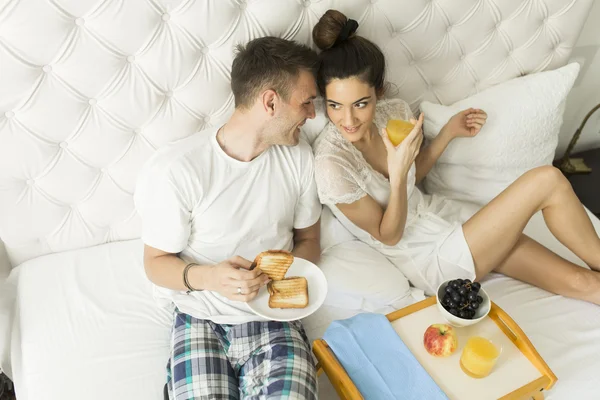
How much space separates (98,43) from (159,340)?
901 millimetres

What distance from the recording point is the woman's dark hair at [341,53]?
153 cm

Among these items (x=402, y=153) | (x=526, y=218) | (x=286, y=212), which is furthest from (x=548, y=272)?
(x=286, y=212)

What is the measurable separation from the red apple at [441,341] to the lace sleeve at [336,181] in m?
0.46

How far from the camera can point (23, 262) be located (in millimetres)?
1773

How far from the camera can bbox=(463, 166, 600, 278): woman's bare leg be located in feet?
5.49

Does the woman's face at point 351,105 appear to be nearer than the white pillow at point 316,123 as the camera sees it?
Yes

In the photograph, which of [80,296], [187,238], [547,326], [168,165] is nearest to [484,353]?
[547,326]

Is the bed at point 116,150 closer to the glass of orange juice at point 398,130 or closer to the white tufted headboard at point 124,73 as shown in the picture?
the white tufted headboard at point 124,73

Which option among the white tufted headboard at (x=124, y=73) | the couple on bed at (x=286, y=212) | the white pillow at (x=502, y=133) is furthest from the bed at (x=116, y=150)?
the white pillow at (x=502, y=133)

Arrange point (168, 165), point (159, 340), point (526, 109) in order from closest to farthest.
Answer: point (168, 165) < point (159, 340) < point (526, 109)

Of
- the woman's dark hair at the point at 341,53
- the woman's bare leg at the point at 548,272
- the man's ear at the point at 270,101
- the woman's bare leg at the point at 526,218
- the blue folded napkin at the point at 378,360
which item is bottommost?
the woman's bare leg at the point at 548,272

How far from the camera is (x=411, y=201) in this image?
6.23ft

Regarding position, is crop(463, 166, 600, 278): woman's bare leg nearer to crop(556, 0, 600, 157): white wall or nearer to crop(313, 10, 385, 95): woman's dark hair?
crop(313, 10, 385, 95): woman's dark hair

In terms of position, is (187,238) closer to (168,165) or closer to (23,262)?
(168,165)
